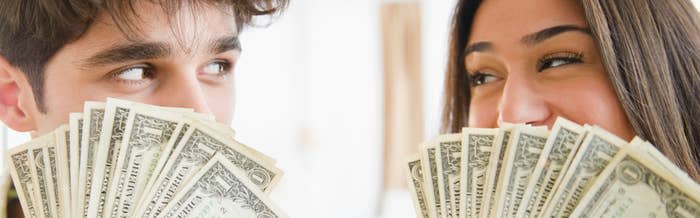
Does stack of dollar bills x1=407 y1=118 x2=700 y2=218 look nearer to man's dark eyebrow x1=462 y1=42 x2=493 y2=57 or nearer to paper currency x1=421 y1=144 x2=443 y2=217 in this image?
paper currency x1=421 y1=144 x2=443 y2=217

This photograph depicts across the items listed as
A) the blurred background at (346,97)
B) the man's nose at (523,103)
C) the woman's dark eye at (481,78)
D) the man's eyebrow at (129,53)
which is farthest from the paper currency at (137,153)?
the blurred background at (346,97)

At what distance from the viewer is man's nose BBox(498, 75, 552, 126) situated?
1566 mm

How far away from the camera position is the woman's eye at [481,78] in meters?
1.82

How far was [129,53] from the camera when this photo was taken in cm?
144

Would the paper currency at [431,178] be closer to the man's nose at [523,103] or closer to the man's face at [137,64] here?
the man's nose at [523,103]

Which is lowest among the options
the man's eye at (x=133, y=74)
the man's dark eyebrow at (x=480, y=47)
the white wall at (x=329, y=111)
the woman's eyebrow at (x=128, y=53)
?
the man's eye at (x=133, y=74)

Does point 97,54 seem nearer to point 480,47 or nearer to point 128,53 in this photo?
point 128,53

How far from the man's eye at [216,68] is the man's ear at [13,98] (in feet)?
1.29

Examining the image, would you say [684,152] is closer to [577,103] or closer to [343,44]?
[577,103]

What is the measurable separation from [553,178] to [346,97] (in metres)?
5.19

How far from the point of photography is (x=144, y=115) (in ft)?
4.42

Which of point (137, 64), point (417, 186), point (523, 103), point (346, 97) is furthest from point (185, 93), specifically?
point (346, 97)

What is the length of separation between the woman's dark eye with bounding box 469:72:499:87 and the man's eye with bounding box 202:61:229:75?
68 cm

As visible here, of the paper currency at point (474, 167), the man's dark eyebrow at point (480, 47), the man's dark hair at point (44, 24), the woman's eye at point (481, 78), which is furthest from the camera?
the woman's eye at point (481, 78)
